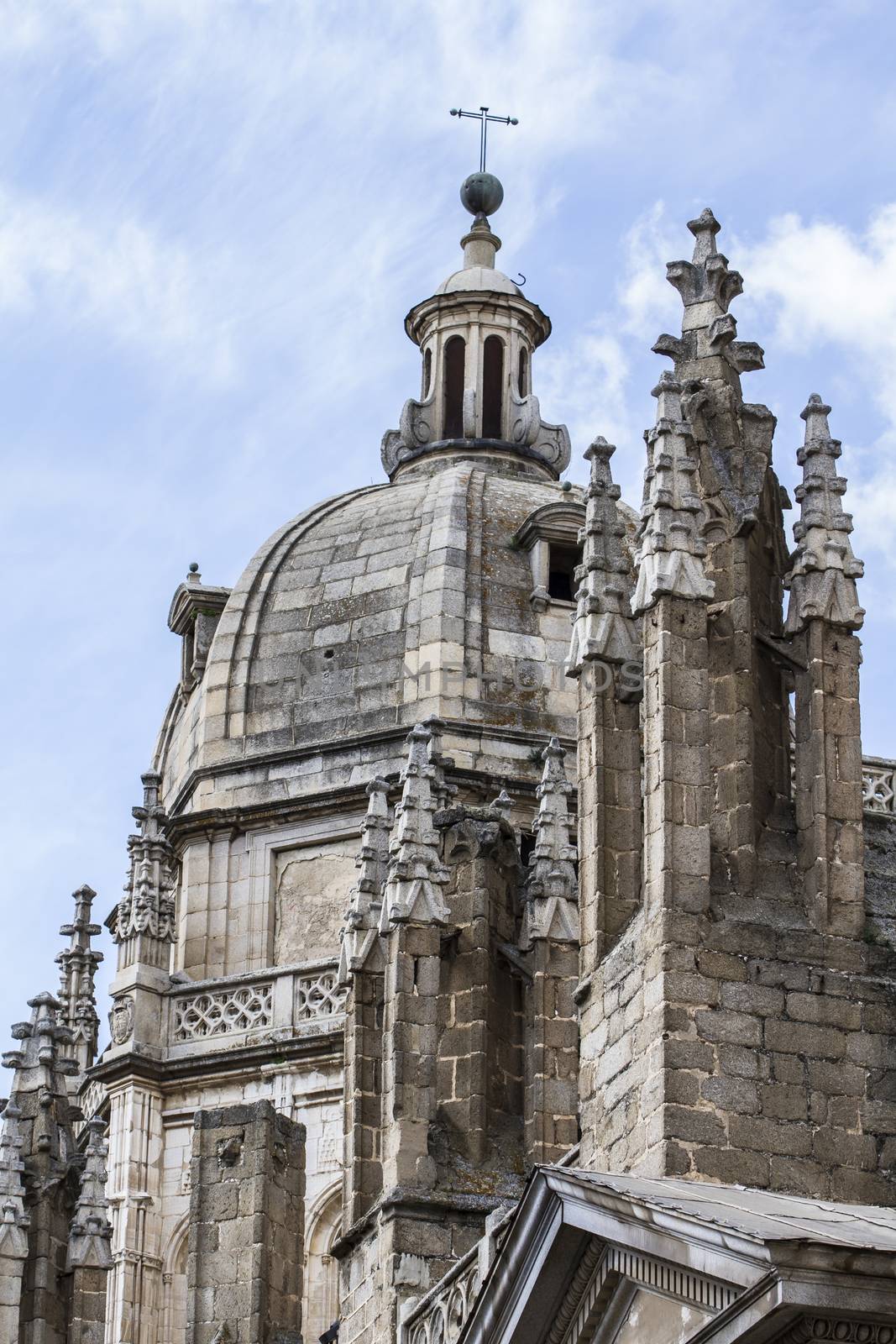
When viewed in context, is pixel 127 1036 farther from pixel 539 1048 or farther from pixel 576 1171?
pixel 576 1171

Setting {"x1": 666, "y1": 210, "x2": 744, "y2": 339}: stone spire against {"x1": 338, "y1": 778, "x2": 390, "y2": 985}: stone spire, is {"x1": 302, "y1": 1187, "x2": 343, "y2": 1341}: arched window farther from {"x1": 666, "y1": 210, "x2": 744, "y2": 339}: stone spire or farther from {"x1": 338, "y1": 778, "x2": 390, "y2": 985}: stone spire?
{"x1": 666, "y1": 210, "x2": 744, "y2": 339}: stone spire

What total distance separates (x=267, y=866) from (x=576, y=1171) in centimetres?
2454

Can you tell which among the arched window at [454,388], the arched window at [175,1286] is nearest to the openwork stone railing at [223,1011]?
the arched window at [175,1286]

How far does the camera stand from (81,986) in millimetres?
46562

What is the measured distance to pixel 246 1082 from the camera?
134ft

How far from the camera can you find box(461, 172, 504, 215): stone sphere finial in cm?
5559

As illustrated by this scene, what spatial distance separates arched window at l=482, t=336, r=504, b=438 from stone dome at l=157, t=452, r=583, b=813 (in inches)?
143

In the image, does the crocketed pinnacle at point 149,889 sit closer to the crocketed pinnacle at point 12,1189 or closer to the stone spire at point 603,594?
the crocketed pinnacle at point 12,1189

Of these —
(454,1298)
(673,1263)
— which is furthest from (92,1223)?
(673,1263)

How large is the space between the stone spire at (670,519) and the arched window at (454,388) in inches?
1061

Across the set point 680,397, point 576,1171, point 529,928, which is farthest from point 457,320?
point 576,1171

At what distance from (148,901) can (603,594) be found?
18645 millimetres

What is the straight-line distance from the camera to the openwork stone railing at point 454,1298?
22.7 meters

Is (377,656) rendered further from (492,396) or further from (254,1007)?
(492,396)
